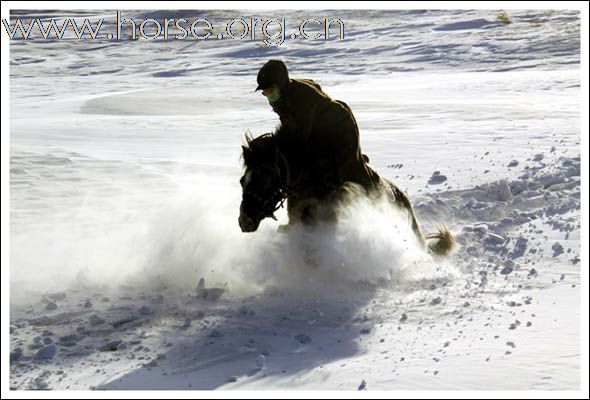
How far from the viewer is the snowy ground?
496 centimetres

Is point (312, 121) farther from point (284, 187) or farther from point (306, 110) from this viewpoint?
point (284, 187)

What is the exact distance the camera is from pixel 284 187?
628 centimetres

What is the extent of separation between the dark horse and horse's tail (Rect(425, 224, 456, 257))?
3.06 feet

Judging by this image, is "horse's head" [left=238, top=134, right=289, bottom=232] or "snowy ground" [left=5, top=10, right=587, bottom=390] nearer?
"snowy ground" [left=5, top=10, right=587, bottom=390]

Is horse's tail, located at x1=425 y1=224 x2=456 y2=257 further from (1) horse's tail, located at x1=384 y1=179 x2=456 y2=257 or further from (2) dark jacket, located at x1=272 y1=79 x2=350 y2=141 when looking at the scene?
(2) dark jacket, located at x1=272 y1=79 x2=350 y2=141

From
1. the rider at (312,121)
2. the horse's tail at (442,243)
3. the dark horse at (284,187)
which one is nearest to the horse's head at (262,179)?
the dark horse at (284,187)

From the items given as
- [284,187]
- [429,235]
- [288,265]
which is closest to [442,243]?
[429,235]

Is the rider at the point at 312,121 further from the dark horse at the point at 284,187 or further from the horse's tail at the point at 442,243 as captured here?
the horse's tail at the point at 442,243

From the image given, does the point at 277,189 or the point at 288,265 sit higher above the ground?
the point at 277,189

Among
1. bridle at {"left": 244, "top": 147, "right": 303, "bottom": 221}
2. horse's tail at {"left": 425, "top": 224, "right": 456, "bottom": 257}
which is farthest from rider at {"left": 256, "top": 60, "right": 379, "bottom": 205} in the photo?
horse's tail at {"left": 425, "top": 224, "right": 456, "bottom": 257}

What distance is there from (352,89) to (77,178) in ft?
31.1

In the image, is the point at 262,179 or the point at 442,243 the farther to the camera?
the point at 442,243

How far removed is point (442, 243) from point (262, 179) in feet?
6.03

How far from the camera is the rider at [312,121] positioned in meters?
6.30
